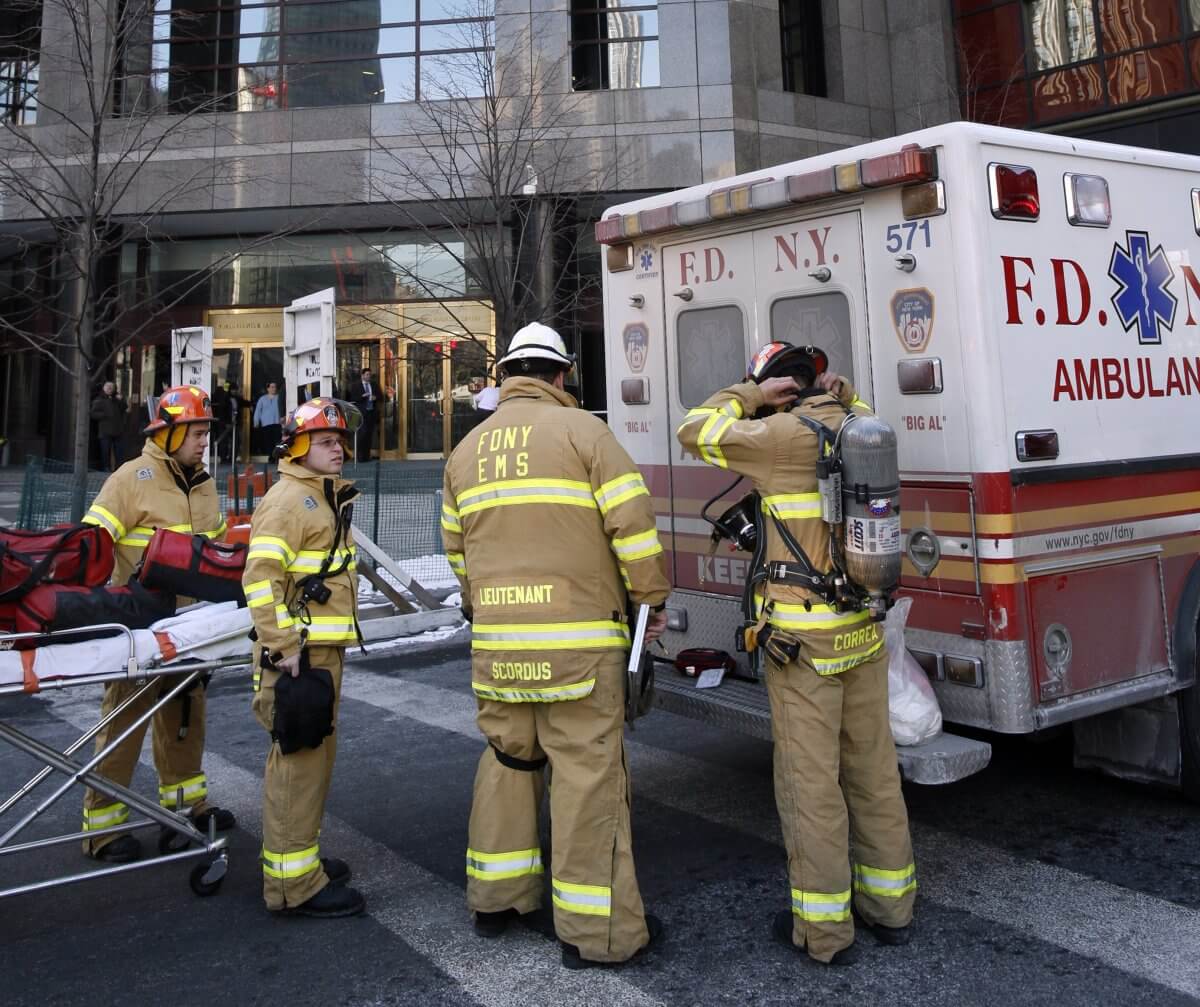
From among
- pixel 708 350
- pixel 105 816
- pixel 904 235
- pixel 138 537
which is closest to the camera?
pixel 904 235

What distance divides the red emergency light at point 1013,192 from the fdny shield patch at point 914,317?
1.31 feet

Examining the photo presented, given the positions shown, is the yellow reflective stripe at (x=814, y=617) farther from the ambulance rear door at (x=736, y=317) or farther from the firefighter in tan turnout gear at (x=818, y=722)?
the ambulance rear door at (x=736, y=317)

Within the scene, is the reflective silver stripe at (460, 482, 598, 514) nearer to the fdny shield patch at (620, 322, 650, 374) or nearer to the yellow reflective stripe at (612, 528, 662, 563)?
the yellow reflective stripe at (612, 528, 662, 563)

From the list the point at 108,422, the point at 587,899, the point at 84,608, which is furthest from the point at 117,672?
the point at 108,422

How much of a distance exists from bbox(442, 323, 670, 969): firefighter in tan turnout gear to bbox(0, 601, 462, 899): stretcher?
113 cm

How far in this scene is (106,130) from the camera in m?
13.4

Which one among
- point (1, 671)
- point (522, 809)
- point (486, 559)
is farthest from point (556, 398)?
point (1, 671)

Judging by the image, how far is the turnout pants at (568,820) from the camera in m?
3.39

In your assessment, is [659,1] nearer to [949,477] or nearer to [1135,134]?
[1135,134]

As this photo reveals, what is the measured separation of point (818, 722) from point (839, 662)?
211 mm

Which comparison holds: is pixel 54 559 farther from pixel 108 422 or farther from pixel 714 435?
pixel 108 422

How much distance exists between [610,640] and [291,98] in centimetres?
2129

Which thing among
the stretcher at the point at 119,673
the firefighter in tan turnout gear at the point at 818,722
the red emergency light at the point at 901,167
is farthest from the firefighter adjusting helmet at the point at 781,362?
the stretcher at the point at 119,673

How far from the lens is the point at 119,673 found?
12.3 feet
